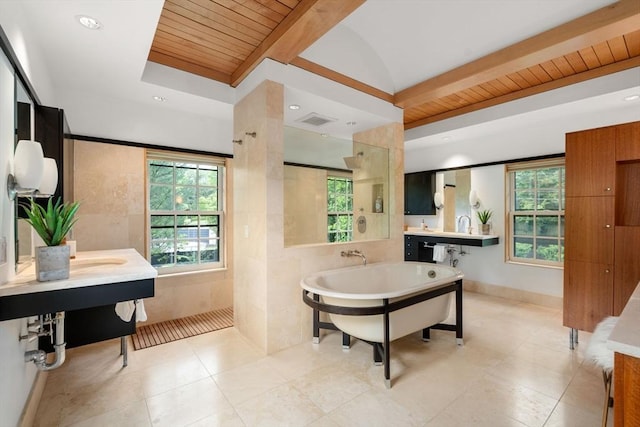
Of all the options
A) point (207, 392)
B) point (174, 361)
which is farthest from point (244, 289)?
point (207, 392)

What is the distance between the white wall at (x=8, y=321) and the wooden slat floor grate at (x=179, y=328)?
49.0 inches

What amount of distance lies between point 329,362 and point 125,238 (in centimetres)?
251

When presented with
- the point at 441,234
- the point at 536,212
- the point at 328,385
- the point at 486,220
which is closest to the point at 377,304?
the point at 328,385

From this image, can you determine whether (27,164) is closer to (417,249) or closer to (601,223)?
(601,223)

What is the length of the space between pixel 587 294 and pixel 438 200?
2.62 metres

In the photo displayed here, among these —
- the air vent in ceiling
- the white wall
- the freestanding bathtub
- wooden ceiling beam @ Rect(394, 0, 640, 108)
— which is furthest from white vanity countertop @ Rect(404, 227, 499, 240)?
the white wall

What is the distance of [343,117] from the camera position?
3572 millimetres

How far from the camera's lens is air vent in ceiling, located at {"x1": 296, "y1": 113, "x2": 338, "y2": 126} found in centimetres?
352

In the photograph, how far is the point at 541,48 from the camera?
2504mm

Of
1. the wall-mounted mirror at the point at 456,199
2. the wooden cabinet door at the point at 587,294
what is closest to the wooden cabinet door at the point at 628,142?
the wooden cabinet door at the point at 587,294

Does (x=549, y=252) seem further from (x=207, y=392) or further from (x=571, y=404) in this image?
(x=207, y=392)

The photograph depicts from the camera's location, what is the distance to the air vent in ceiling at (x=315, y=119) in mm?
3516

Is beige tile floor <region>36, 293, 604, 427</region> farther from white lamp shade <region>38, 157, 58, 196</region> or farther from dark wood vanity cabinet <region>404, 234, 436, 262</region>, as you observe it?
dark wood vanity cabinet <region>404, 234, 436, 262</region>

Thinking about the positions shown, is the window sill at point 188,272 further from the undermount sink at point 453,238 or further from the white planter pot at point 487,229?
the white planter pot at point 487,229
